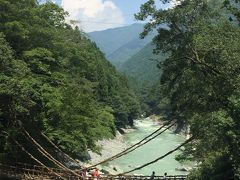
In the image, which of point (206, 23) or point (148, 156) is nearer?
point (206, 23)

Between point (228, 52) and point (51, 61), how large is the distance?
15.1 m

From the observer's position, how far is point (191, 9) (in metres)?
15.8

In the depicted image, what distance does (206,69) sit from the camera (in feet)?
48.3

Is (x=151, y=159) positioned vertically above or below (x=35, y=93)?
below

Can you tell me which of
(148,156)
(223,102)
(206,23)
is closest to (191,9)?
(206,23)

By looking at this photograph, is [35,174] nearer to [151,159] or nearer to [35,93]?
[35,93]

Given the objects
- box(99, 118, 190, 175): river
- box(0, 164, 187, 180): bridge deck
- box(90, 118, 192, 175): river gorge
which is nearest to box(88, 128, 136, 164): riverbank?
box(90, 118, 192, 175): river gorge

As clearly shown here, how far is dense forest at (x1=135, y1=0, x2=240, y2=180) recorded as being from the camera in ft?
41.3

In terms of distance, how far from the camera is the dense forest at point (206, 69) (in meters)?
12.6

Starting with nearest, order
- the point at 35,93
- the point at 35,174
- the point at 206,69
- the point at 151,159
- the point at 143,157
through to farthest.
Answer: the point at 206,69
the point at 35,174
the point at 35,93
the point at 151,159
the point at 143,157

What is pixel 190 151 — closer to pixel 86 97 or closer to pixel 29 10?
pixel 86 97

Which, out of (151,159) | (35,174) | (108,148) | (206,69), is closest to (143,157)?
(151,159)

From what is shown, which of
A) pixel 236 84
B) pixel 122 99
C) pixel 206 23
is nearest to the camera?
pixel 236 84

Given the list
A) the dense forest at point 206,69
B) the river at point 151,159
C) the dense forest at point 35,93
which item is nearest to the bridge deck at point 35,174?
the dense forest at point 35,93
